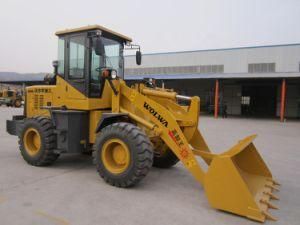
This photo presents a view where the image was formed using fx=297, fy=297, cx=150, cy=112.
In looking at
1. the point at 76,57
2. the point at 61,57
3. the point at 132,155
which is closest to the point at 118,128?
the point at 132,155

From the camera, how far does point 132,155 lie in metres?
4.88

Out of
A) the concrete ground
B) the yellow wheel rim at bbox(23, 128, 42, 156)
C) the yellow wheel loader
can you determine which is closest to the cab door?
the yellow wheel loader

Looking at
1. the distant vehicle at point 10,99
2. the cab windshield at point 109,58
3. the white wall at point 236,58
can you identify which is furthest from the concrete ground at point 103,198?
the distant vehicle at point 10,99

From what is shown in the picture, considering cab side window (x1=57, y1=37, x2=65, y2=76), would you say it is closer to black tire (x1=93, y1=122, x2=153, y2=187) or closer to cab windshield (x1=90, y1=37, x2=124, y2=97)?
cab windshield (x1=90, y1=37, x2=124, y2=97)

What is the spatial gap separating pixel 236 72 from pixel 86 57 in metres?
27.2

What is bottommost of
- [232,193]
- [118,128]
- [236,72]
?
[232,193]

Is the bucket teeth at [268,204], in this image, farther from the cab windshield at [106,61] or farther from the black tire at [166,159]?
the cab windshield at [106,61]

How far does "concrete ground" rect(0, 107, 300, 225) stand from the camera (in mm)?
3879

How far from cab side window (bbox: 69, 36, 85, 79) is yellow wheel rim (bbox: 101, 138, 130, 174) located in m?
1.67

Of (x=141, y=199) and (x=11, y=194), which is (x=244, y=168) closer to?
(x=141, y=199)

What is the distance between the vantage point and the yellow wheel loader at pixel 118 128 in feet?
15.0

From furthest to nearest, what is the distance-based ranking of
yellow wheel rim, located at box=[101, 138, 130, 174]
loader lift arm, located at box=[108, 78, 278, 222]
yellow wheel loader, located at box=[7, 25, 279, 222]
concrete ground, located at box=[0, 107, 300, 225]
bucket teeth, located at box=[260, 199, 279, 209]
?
yellow wheel rim, located at box=[101, 138, 130, 174] → yellow wheel loader, located at box=[7, 25, 279, 222] → bucket teeth, located at box=[260, 199, 279, 209] → loader lift arm, located at box=[108, 78, 278, 222] → concrete ground, located at box=[0, 107, 300, 225]

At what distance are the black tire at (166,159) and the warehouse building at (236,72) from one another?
21.1 meters

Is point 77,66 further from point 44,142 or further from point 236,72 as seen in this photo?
point 236,72
